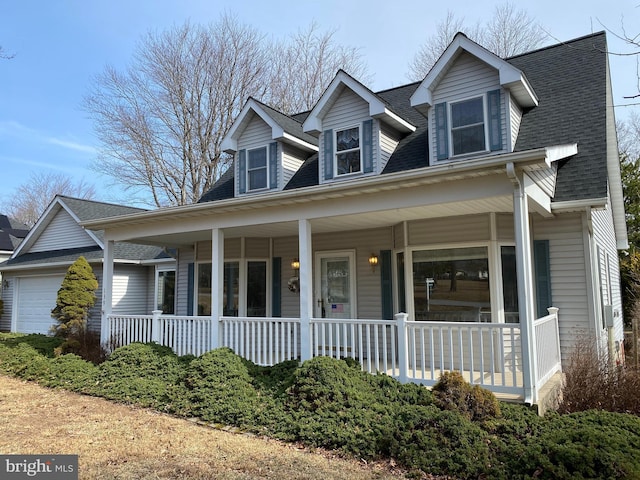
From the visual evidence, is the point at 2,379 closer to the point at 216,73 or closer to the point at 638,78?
the point at 638,78

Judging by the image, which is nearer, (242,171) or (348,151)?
(348,151)

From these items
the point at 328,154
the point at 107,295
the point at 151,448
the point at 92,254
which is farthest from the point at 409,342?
the point at 92,254

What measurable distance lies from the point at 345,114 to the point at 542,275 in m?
5.41

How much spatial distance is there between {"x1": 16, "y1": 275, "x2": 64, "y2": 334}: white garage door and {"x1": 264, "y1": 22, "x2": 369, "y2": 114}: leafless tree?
1325cm

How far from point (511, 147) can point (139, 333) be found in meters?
8.54

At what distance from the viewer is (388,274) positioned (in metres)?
9.30

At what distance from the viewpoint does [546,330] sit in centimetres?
654

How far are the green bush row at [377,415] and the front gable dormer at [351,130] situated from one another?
4.67 meters

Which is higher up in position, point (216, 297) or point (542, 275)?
point (542, 275)

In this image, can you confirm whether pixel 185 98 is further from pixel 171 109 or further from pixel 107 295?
pixel 107 295

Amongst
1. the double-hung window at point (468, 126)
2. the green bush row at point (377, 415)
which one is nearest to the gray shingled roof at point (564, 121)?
the double-hung window at point (468, 126)

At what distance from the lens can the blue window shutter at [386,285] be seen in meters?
9.20

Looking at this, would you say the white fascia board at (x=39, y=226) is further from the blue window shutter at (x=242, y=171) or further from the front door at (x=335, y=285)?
the front door at (x=335, y=285)

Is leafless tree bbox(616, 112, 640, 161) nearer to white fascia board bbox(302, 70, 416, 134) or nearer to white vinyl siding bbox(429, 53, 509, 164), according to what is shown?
white vinyl siding bbox(429, 53, 509, 164)
